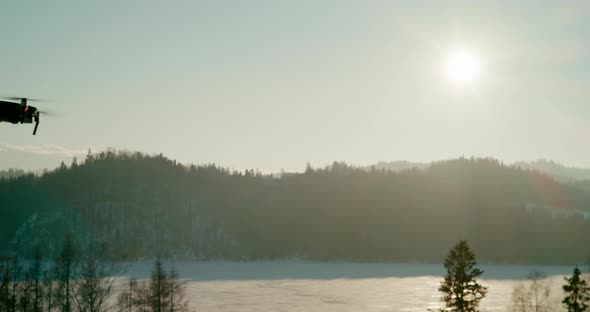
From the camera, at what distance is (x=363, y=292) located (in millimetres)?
131625

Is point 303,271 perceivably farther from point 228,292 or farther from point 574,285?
point 574,285

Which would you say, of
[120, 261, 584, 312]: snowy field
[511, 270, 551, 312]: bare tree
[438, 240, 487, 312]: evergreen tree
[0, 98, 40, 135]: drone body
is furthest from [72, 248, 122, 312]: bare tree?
[511, 270, 551, 312]: bare tree

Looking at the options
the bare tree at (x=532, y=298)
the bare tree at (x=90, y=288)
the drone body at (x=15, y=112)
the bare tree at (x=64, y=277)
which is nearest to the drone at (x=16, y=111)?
the drone body at (x=15, y=112)

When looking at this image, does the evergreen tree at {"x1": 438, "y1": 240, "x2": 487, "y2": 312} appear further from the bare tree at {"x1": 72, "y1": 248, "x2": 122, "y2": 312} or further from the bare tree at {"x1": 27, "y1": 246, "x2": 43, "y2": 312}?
the bare tree at {"x1": 27, "y1": 246, "x2": 43, "y2": 312}

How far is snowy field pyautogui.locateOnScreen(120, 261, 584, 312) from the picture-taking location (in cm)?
10688

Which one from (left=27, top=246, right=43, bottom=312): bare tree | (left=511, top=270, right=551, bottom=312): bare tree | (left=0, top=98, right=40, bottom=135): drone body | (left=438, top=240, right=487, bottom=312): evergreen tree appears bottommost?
(left=511, top=270, right=551, bottom=312): bare tree

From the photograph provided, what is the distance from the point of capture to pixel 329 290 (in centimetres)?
13638

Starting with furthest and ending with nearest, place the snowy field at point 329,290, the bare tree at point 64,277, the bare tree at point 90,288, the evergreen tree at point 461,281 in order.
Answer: the snowy field at point 329,290 → the bare tree at point 64,277 → the bare tree at point 90,288 → the evergreen tree at point 461,281

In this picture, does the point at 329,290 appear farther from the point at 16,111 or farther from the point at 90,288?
the point at 16,111

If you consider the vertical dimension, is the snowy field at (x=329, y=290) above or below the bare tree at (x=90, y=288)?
below

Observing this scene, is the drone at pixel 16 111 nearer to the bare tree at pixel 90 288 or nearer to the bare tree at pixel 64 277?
the bare tree at pixel 90 288

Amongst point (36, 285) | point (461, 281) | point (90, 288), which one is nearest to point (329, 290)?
point (36, 285)

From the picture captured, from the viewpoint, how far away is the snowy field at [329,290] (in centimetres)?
10688

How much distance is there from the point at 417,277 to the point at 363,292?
1744 inches
